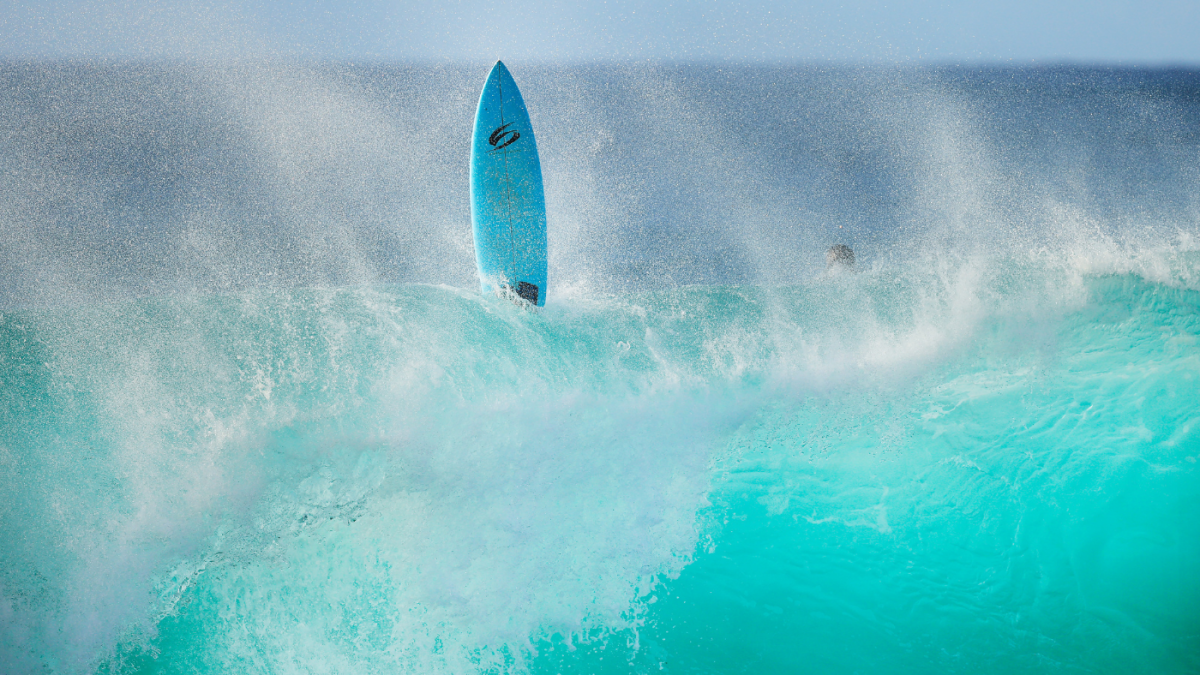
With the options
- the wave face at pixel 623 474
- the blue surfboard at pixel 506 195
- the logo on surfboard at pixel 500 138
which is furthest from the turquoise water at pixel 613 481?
the logo on surfboard at pixel 500 138

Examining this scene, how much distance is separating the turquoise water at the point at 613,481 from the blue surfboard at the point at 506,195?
45 cm

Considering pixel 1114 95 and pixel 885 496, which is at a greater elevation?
pixel 1114 95

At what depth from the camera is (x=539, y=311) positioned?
13.3ft

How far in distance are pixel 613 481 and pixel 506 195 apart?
221cm

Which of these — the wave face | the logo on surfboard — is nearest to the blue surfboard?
the logo on surfboard

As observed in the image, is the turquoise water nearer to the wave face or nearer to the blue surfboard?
the wave face

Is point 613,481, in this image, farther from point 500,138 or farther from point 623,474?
point 500,138

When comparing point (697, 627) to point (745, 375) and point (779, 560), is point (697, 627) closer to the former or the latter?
point (779, 560)

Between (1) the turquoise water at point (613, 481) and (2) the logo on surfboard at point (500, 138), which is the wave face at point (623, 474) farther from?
(2) the logo on surfboard at point (500, 138)

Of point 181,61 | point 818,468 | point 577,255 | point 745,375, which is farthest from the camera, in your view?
point 181,61

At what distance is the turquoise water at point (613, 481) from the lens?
108 inches

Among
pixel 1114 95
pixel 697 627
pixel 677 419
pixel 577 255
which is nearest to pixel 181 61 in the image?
pixel 577 255

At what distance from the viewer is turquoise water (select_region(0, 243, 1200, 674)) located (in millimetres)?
2742

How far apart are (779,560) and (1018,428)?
164 centimetres
